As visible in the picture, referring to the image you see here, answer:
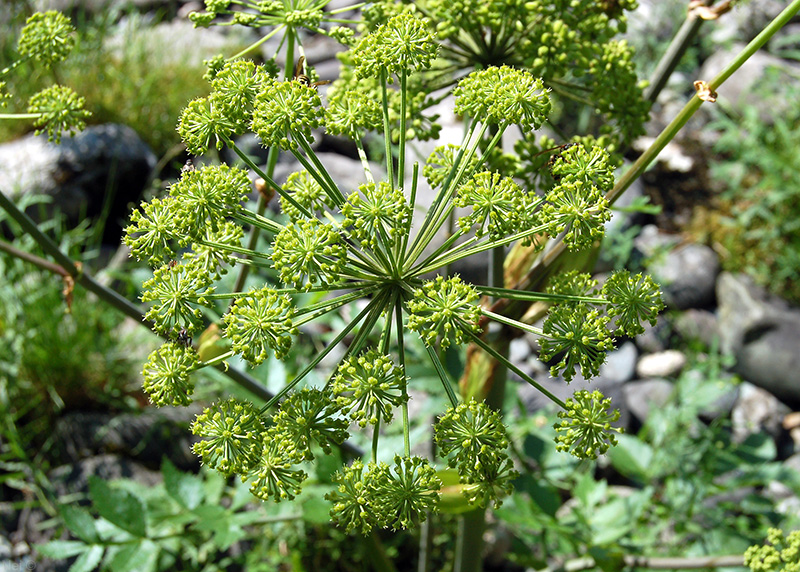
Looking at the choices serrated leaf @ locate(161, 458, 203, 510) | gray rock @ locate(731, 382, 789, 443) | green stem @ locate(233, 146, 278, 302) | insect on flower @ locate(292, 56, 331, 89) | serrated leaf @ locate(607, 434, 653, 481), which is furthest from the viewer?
gray rock @ locate(731, 382, 789, 443)

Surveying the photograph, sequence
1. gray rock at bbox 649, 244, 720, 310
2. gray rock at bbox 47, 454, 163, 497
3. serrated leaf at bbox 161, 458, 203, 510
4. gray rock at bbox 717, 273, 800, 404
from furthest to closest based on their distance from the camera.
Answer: gray rock at bbox 649, 244, 720, 310
gray rock at bbox 717, 273, 800, 404
gray rock at bbox 47, 454, 163, 497
serrated leaf at bbox 161, 458, 203, 510

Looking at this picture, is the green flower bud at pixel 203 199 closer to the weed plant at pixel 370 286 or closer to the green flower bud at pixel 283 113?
the weed plant at pixel 370 286

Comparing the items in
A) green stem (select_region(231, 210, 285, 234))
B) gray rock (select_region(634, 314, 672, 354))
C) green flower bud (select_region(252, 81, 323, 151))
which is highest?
gray rock (select_region(634, 314, 672, 354))

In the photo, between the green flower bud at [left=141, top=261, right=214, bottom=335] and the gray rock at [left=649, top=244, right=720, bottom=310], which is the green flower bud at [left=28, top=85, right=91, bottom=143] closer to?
the green flower bud at [left=141, top=261, right=214, bottom=335]

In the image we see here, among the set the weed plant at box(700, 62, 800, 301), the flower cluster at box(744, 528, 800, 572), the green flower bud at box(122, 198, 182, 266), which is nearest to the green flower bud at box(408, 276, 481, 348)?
the green flower bud at box(122, 198, 182, 266)

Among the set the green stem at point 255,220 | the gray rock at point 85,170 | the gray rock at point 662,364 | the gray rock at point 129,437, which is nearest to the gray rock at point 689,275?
the gray rock at point 662,364

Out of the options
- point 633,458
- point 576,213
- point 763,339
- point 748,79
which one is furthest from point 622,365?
point 576,213
